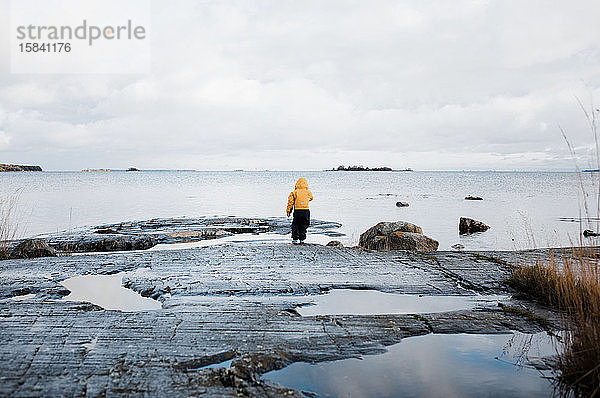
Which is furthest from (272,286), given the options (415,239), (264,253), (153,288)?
(415,239)

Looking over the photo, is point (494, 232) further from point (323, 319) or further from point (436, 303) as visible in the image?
point (323, 319)

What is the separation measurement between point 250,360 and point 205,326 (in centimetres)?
134

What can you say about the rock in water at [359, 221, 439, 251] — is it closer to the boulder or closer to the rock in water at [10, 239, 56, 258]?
the boulder

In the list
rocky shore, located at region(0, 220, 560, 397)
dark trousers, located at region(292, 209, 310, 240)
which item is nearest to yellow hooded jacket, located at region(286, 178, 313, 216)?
dark trousers, located at region(292, 209, 310, 240)

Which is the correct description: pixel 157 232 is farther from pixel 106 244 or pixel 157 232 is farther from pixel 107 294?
pixel 107 294

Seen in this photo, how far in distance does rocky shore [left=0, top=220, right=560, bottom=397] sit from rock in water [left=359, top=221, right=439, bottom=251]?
15.1ft

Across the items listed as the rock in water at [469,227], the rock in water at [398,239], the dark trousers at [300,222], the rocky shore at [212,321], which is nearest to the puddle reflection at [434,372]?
the rocky shore at [212,321]

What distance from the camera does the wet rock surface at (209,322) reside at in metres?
4.62

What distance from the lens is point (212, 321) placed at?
6.45 m

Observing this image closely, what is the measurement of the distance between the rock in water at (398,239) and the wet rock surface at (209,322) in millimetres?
4611

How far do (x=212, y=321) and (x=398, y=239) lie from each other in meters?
10.9

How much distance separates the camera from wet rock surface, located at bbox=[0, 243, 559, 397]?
462cm

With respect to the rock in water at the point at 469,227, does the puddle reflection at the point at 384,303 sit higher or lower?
higher

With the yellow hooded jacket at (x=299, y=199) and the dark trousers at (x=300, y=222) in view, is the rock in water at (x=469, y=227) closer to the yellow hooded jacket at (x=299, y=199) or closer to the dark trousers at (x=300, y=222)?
the dark trousers at (x=300, y=222)
